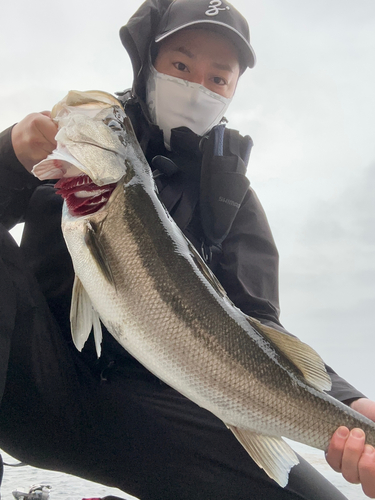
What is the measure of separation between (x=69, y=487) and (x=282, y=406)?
7.56ft

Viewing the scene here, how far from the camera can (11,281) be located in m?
2.02

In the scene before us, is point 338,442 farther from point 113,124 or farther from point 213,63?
point 213,63

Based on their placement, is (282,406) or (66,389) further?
(66,389)

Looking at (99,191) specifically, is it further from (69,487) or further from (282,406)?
(69,487)

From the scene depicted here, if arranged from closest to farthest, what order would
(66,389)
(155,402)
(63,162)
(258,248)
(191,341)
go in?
(191,341) → (63,162) → (66,389) → (155,402) → (258,248)

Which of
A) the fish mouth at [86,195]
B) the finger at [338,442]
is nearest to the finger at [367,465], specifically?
the finger at [338,442]

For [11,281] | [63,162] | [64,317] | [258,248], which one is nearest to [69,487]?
[64,317]

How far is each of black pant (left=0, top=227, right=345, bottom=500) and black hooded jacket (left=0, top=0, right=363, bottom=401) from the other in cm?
33

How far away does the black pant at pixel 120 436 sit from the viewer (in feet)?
7.29

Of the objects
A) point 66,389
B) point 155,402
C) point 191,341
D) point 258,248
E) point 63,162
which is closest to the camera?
point 191,341

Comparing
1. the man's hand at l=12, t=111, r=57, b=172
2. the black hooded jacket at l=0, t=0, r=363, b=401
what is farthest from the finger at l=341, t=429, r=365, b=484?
the man's hand at l=12, t=111, r=57, b=172

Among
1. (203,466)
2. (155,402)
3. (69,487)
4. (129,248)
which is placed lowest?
(69,487)

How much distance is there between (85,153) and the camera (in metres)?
1.94

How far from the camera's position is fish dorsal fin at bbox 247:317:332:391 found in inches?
76.5
